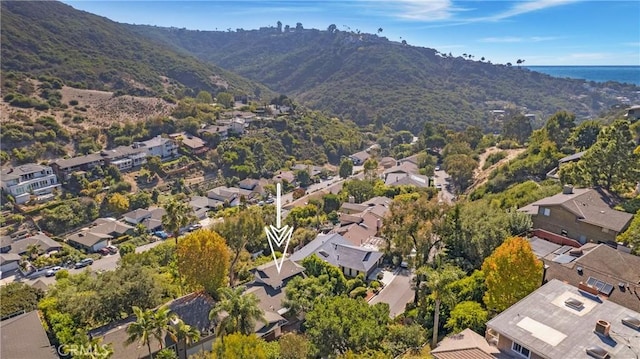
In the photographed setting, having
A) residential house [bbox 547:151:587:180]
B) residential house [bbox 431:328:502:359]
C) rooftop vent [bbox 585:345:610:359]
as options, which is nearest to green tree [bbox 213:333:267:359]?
residential house [bbox 431:328:502:359]

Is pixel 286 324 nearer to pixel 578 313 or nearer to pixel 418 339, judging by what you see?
pixel 418 339

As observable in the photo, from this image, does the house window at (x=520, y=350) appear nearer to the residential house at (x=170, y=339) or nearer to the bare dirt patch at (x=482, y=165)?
the residential house at (x=170, y=339)

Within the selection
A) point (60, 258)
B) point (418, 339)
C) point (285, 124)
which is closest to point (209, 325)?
point (418, 339)

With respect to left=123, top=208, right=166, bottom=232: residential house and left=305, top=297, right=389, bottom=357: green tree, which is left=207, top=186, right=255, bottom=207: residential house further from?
left=305, top=297, right=389, bottom=357: green tree

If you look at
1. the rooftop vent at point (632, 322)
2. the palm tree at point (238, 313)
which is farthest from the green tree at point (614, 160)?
the palm tree at point (238, 313)

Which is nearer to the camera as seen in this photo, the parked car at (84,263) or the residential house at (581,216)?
the residential house at (581,216)
